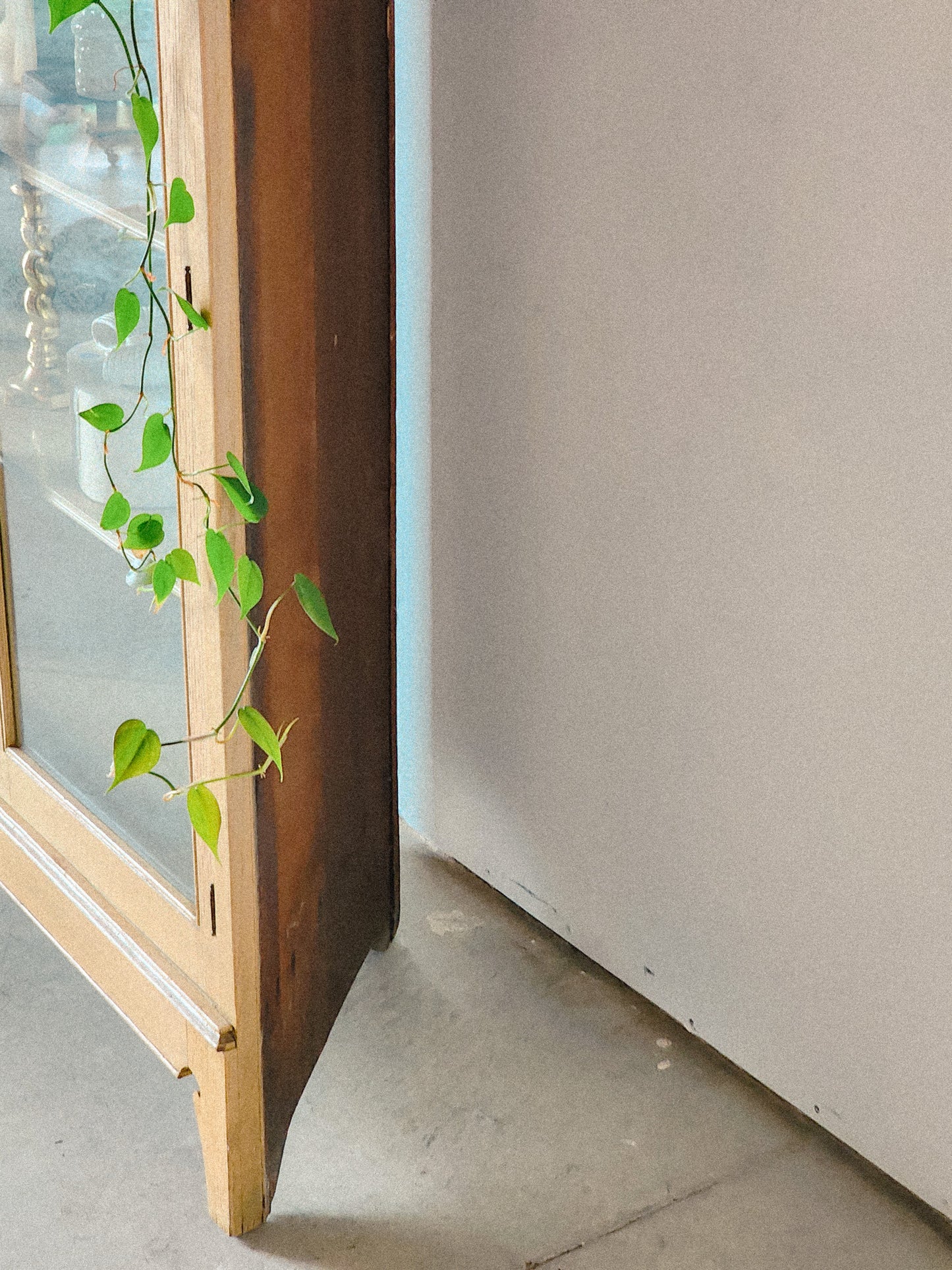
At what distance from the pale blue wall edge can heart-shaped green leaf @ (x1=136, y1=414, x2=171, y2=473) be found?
27.4 inches

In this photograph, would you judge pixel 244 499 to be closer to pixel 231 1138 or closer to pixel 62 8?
pixel 62 8

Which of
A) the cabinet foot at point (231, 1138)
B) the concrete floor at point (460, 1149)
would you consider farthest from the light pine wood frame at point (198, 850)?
the concrete floor at point (460, 1149)

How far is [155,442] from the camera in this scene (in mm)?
1316

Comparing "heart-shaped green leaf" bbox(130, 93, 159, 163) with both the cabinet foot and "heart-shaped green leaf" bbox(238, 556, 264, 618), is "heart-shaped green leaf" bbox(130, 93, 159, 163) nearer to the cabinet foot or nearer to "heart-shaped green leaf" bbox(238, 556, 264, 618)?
"heart-shaped green leaf" bbox(238, 556, 264, 618)

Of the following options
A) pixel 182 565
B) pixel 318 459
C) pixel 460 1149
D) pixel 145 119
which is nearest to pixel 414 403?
pixel 318 459

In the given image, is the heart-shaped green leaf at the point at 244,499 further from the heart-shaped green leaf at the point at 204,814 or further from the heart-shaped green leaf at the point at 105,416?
the heart-shaped green leaf at the point at 204,814

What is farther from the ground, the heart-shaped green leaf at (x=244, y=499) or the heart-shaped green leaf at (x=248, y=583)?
the heart-shaped green leaf at (x=244, y=499)

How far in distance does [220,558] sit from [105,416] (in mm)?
158

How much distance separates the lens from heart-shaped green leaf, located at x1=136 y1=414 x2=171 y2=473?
131cm

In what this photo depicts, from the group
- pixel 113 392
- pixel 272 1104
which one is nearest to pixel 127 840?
Answer: pixel 272 1104

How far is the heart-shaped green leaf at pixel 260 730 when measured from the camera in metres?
1.38

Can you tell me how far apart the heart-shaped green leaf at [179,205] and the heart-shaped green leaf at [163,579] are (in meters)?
0.30

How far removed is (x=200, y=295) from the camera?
128cm

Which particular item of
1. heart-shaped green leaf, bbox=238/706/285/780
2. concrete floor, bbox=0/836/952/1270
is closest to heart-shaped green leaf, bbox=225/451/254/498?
heart-shaped green leaf, bbox=238/706/285/780
